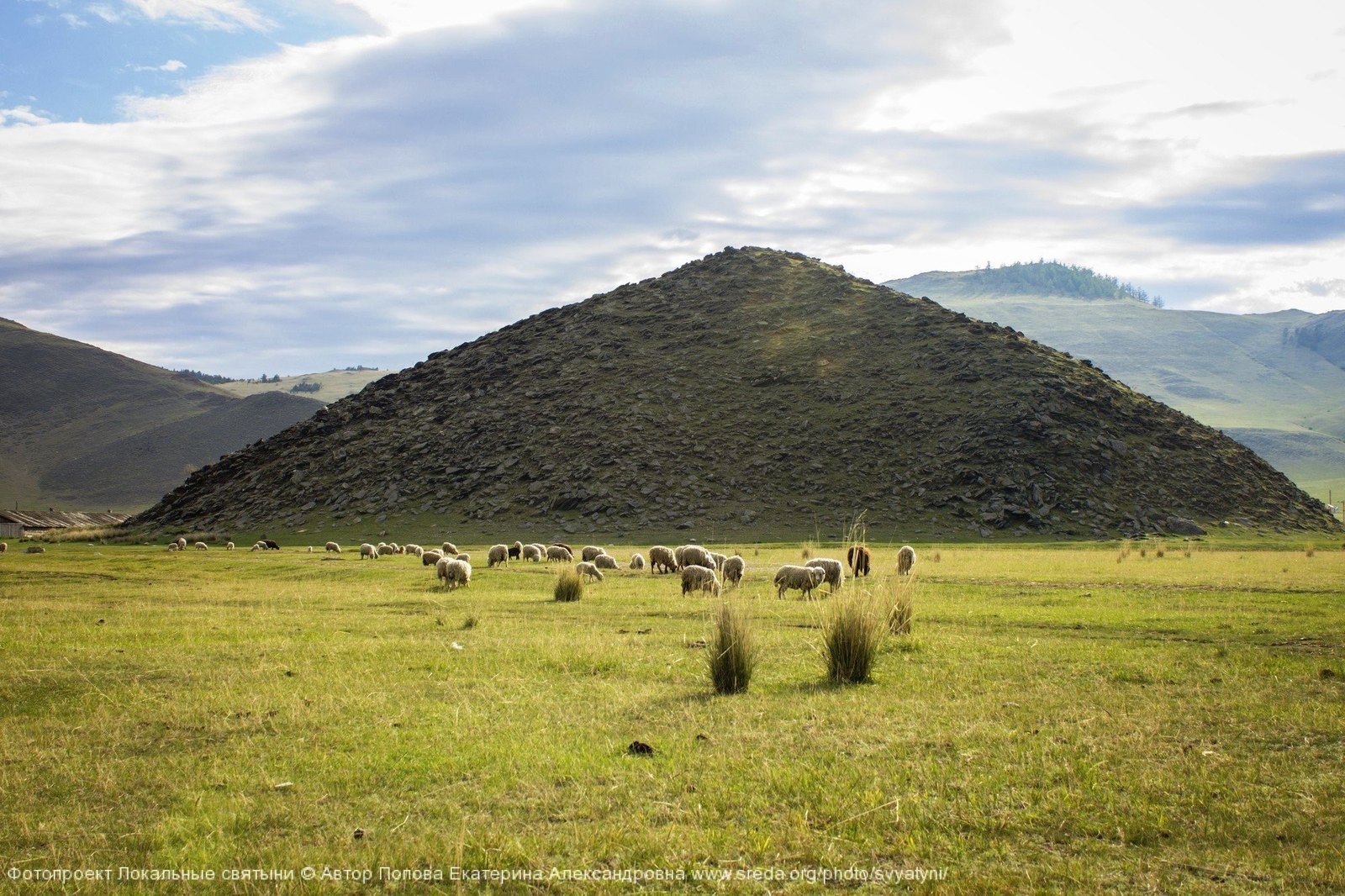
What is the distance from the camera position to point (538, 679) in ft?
41.0

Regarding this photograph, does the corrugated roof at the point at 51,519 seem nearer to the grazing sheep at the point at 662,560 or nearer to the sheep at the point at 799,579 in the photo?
the grazing sheep at the point at 662,560

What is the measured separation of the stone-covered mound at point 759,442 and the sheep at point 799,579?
46.1 metres

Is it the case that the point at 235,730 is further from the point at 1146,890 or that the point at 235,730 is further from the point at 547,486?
the point at 547,486

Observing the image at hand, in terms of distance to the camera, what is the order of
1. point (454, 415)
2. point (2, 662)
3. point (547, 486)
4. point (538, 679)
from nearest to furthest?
1. point (538, 679)
2. point (2, 662)
3. point (547, 486)
4. point (454, 415)

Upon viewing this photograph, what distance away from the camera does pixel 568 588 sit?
954 inches

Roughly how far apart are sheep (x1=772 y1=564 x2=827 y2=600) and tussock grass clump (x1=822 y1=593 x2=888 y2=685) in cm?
1003

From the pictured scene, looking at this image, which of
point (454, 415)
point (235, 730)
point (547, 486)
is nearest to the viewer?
point (235, 730)

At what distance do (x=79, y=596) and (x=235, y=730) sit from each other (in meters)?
18.8

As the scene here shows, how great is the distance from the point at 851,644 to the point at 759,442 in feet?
241

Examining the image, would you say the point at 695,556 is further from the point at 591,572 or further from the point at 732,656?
the point at 732,656

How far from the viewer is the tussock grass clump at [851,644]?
12.4 meters

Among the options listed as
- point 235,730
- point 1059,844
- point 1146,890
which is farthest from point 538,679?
point 1146,890

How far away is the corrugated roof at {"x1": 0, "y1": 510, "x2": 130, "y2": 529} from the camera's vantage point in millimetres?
84125

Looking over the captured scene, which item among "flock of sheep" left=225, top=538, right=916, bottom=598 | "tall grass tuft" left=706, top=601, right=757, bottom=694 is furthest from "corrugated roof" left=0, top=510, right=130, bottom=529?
"tall grass tuft" left=706, top=601, right=757, bottom=694
